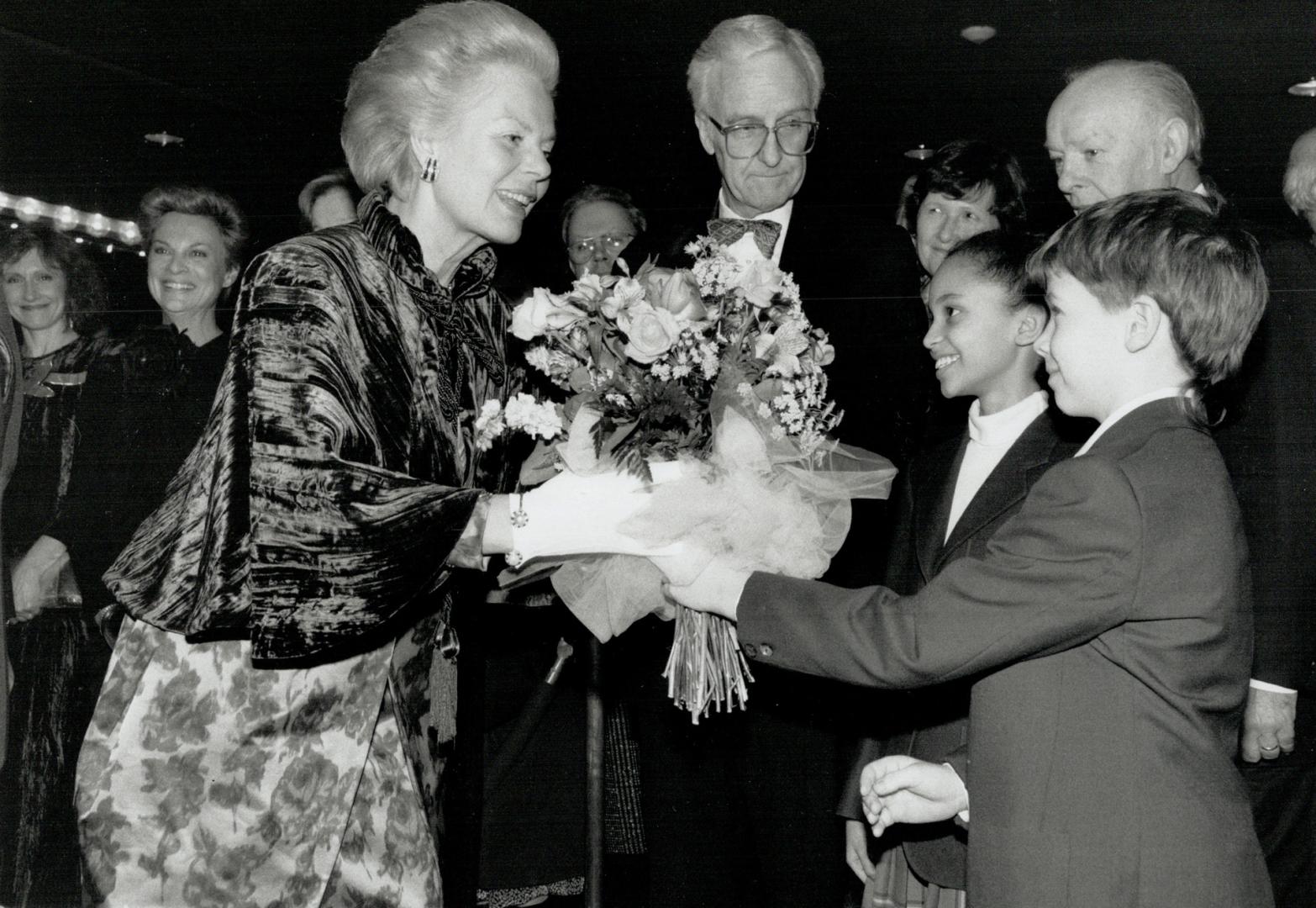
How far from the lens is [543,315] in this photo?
1.90 meters

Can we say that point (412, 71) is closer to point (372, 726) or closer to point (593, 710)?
point (372, 726)

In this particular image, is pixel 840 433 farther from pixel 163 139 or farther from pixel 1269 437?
pixel 163 139

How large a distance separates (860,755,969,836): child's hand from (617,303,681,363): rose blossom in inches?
26.8

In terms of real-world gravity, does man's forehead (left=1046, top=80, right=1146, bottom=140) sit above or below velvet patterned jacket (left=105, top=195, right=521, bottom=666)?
above

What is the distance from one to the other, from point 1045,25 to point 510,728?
4762 millimetres

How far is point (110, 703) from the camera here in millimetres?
1646

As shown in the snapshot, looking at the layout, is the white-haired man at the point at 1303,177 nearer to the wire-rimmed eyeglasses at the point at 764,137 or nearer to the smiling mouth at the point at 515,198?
the wire-rimmed eyeglasses at the point at 764,137

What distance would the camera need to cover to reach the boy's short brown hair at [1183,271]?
1604 mm

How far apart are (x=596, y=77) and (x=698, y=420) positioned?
532 centimetres

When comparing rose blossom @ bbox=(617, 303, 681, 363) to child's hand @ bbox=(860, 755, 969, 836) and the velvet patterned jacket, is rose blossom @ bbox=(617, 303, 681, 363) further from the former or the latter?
child's hand @ bbox=(860, 755, 969, 836)

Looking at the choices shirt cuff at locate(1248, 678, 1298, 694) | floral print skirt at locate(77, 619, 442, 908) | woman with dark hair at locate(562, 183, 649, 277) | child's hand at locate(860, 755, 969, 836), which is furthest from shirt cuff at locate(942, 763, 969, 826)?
woman with dark hair at locate(562, 183, 649, 277)

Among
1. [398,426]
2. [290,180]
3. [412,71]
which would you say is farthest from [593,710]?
[290,180]

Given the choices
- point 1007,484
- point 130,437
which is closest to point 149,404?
point 130,437

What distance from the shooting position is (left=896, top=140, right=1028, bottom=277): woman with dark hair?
2852 mm
